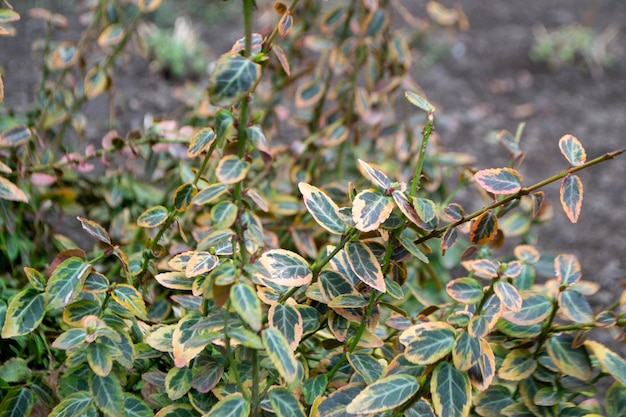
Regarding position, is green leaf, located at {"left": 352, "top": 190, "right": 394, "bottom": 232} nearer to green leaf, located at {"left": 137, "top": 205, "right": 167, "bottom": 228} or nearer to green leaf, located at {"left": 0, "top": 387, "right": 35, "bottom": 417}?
green leaf, located at {"left": 137, "top": 205, "right": 167, "bottom": 228}

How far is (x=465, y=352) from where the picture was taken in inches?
41.6

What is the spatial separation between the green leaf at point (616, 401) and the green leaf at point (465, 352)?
340mm

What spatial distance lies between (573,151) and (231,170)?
1.93 ft

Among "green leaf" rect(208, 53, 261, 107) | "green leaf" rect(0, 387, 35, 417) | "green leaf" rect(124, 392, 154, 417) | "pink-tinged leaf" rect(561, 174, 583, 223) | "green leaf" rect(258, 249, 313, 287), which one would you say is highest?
"green leaf" rect(208, 53, 261, 107)

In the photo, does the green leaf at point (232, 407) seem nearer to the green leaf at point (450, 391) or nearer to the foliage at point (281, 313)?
the foliage at point (281, 313)

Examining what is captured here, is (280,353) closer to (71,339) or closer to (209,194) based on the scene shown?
(209,194)

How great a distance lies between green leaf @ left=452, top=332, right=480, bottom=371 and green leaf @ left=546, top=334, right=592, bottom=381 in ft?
0.87

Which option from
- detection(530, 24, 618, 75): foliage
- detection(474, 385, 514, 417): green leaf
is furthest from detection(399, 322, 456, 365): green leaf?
detection(530, 24, 618, 75): foliage

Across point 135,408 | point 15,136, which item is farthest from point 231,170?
point 15,136

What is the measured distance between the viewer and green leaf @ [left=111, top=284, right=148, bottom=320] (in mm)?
1146

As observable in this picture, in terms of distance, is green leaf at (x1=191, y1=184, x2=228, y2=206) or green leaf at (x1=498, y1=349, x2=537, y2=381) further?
green leaf at (x1=498, y1=349, x2=537, y2=381)

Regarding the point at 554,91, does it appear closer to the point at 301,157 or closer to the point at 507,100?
the point at 507,100

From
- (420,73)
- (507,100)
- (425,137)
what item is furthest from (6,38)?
(425,137)

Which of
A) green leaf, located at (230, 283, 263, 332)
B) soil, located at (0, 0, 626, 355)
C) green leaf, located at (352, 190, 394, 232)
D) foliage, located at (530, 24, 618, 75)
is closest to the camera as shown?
green leaf, located at (230, 283, 263, 332)
